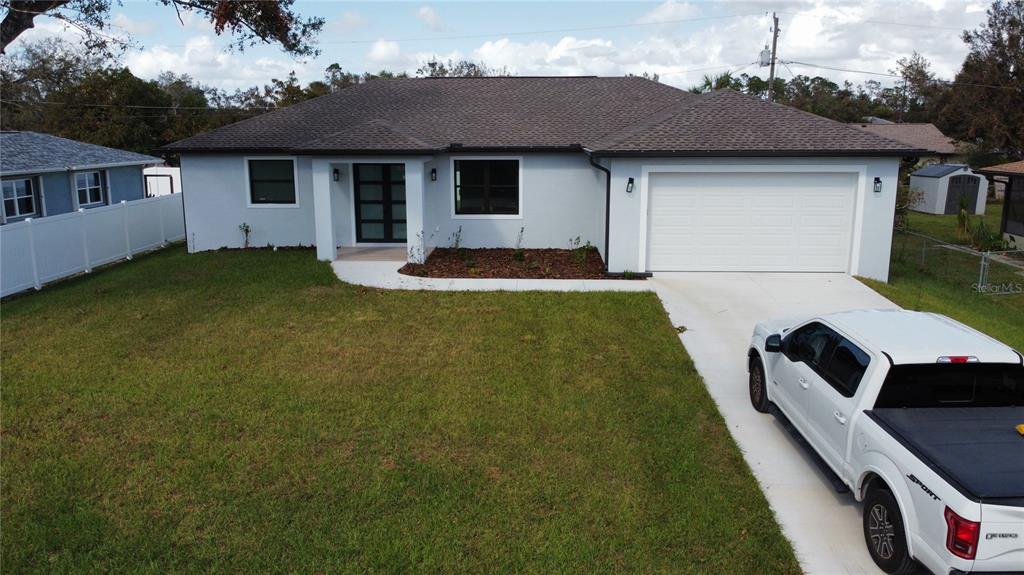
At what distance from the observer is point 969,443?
5516 mm

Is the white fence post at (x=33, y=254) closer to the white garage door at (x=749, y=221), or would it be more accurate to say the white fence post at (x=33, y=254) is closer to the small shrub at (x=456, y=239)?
the small shrub at (x=456, y=239)

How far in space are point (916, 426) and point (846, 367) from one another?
3.33 feet

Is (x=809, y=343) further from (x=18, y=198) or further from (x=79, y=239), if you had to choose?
(x=18, y=198)

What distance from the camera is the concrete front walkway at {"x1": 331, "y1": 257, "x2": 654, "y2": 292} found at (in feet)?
49.1

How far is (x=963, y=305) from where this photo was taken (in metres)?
14.6

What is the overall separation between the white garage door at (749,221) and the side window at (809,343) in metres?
8.20

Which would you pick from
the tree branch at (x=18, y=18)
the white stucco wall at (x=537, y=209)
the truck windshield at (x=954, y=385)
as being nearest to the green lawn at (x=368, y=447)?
the truck windshield at (x=954, y=385)

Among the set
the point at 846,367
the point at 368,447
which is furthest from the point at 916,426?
the point at 368,447

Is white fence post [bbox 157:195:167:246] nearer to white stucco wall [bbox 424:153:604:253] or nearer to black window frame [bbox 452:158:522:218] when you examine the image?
white stucco wall [bbox 424:153:604:253]

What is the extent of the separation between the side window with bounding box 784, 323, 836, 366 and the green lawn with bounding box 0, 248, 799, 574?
3.85ft

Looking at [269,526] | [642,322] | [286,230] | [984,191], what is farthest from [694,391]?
[984,191]

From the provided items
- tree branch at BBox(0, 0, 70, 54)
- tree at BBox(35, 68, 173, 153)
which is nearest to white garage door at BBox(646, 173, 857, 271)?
tree branch at BBox(0, 0, 70, 54)

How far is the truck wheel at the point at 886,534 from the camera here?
541cm

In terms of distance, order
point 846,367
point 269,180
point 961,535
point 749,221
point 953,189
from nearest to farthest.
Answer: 1. point 961,535
2. point 846,367
3. point 749,221
4. point 269,180
5. point 953,189
